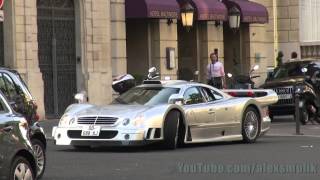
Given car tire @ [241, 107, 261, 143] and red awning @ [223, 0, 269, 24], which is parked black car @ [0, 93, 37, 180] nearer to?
car tire @ [241, 107, 261, 143]

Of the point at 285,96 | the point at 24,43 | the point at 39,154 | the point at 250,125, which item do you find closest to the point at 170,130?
the point at 250,125

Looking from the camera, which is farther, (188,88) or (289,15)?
(289,15)

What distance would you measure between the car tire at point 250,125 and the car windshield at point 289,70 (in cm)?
657

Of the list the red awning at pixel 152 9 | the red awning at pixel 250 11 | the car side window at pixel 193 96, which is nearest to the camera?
the car side window at pixel 193 96

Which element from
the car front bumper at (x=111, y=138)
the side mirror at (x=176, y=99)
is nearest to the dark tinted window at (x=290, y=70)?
the side mirror at (x=176, y=99)

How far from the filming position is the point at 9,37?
22656 mm

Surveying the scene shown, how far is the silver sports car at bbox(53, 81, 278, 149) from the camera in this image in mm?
14609

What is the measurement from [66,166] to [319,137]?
25.5 ft

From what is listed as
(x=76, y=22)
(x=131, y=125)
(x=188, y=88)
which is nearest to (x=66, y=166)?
(x=131, y=125)

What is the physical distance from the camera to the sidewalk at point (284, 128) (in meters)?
19.7

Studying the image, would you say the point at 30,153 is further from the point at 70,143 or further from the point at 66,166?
the point at 70,143

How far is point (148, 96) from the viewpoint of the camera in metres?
16.0

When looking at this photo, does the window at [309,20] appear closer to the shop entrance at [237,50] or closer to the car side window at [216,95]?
the shop entrance at [237,50]

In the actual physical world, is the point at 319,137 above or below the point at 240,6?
below
